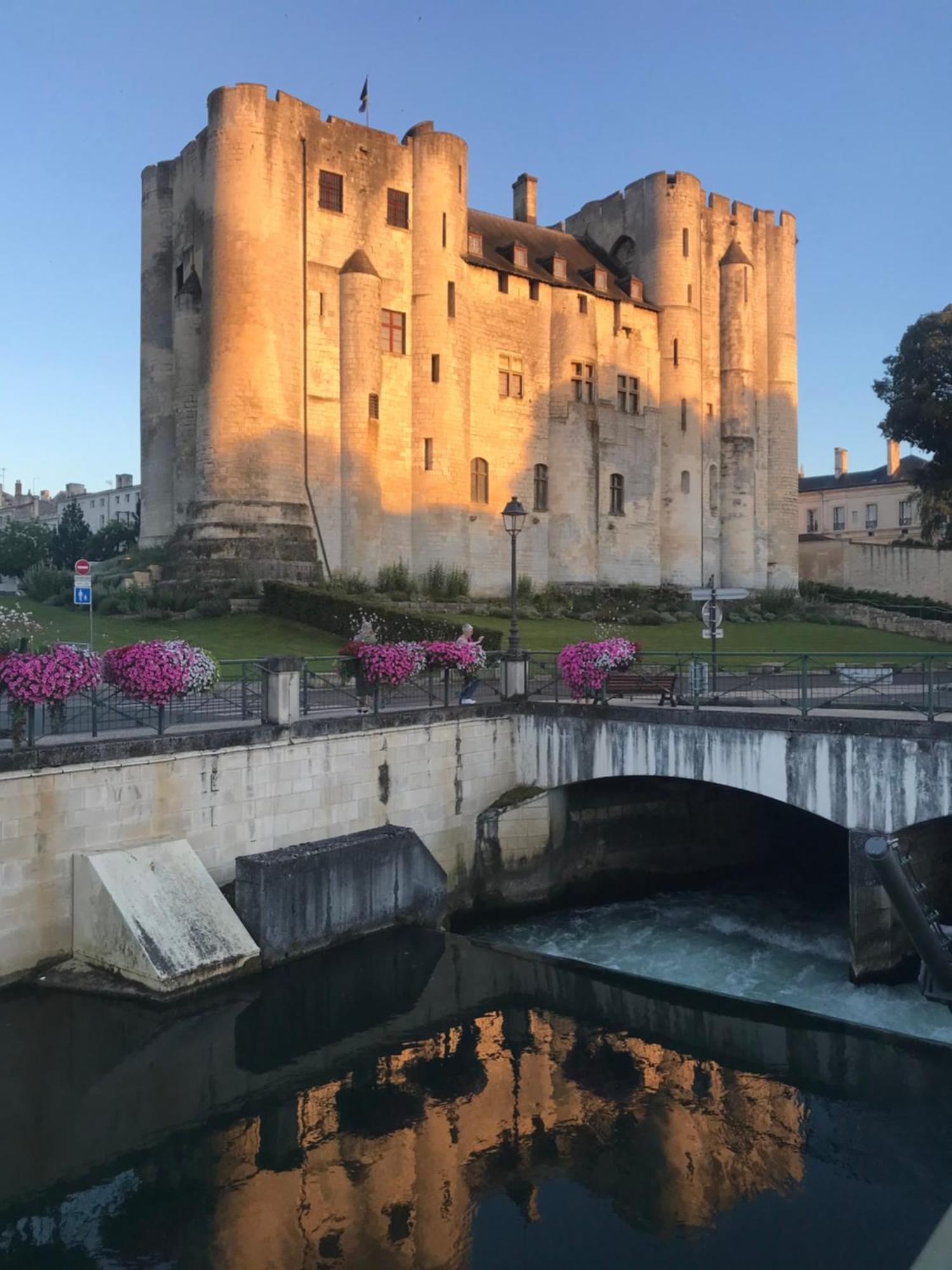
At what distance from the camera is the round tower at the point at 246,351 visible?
3322cm

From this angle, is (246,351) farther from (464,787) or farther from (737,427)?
(737,427)

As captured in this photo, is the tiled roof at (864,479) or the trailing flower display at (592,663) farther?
the tiled roof at (864,479)

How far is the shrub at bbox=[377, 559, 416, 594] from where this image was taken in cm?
3581

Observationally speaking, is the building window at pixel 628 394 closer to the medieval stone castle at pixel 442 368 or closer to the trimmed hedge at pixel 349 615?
the medieval stone castle at pixel 442 368

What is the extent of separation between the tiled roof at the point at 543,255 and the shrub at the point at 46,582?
18678 mm

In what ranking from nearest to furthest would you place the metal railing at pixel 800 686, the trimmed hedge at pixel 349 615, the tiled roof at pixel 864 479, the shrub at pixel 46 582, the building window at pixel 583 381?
the metal railing at pixel 800 686 → the trimmed hedge at pixel 349 615 → the shrub at pixel 46 582 → the building window at pixel 583 381 → the tiled roof at pixel 864 479

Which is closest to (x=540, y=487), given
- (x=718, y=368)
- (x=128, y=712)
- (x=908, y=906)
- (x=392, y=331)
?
(x=392, y=331)

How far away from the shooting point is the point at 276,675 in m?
13.9

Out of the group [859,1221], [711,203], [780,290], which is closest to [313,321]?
[711,203]

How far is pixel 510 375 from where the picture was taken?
133ft

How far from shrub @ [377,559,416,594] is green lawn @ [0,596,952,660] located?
2419 mm

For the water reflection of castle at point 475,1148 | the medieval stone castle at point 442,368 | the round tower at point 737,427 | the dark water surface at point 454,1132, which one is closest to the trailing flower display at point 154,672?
the dark water surface at point 454,1132

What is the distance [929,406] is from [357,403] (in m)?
23.6

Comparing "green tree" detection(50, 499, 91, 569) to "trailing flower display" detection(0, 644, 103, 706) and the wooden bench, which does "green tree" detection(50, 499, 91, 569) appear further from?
"trailing flower display" detection(0, 644, 103, 706)
